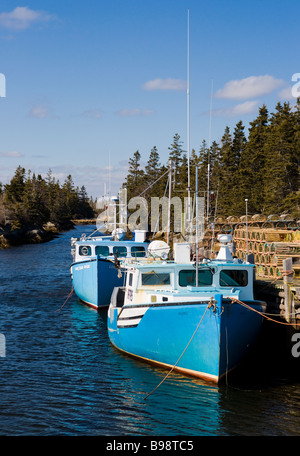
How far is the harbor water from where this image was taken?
1331cm

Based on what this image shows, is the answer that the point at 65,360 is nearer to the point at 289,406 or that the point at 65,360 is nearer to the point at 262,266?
the point at 289,406

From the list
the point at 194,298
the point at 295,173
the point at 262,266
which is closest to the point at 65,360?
the point at 194,298

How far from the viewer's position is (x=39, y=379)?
17.0 meters

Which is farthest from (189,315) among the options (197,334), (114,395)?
(114,395)

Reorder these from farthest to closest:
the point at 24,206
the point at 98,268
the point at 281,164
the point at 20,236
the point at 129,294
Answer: the point at 24,206
the point at 20,236
the point at 281,164
the point at 98,268
the point at 129,294

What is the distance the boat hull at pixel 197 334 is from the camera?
15.5 metres

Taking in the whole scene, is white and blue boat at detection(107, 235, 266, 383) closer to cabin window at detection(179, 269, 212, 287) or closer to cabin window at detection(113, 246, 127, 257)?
cabin window at detection(179, 269, 212, 287)

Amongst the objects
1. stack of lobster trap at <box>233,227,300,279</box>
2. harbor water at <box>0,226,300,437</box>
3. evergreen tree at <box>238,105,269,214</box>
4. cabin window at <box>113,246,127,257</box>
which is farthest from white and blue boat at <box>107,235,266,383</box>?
evergreen tree at <box>238,105,269,214</box>

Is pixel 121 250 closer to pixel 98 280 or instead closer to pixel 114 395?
pixel 98 280

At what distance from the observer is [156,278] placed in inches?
733

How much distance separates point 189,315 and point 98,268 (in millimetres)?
13528

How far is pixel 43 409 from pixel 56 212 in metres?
137
